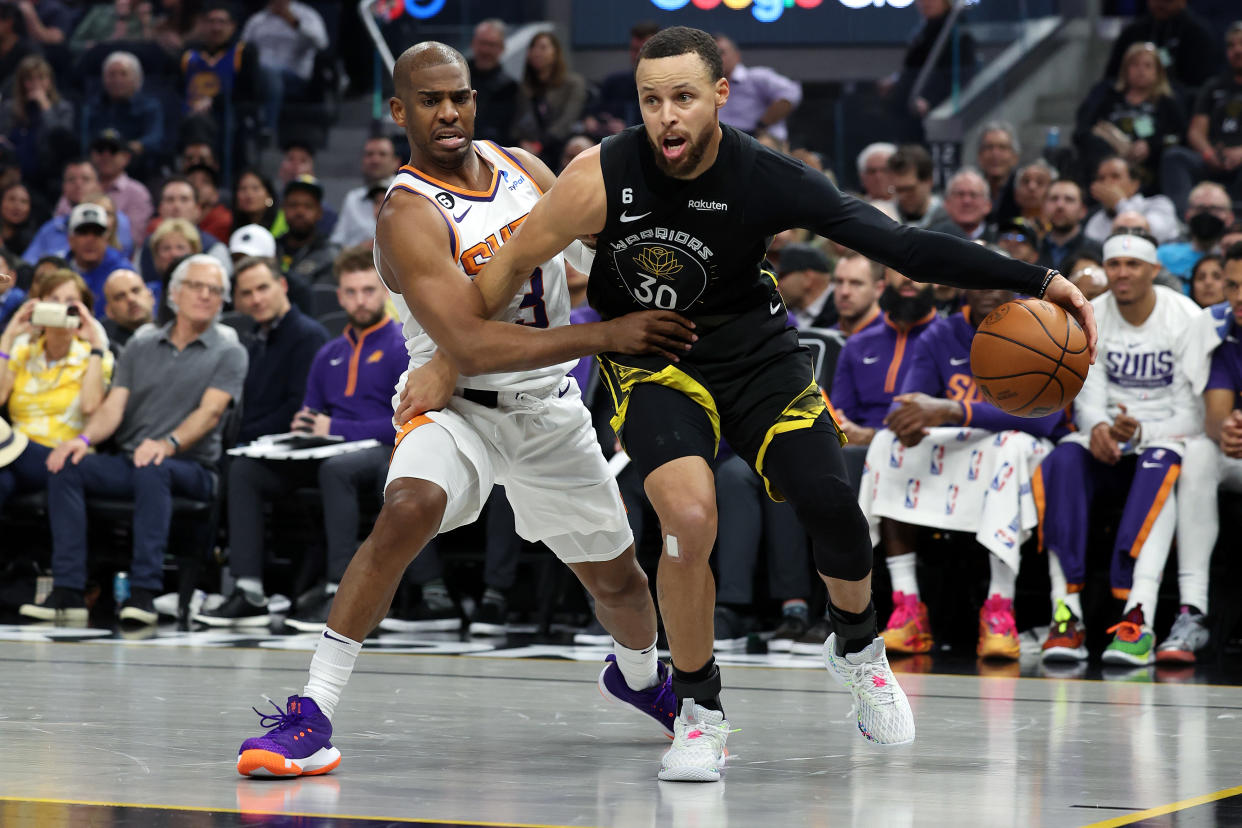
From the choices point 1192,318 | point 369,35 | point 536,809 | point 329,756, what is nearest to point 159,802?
point 329,756

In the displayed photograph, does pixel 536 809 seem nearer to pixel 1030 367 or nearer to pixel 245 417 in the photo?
pixel 1030 367

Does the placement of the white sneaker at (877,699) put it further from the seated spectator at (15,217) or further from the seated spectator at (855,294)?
the seated spectator at (15,217)

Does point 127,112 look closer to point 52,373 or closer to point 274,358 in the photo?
point 52,373

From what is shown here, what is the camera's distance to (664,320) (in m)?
4.01

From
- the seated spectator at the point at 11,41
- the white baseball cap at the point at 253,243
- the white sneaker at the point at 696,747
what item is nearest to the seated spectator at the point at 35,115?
the seated spectator at the point at 11,41

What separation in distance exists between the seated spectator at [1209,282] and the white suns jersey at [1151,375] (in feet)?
Result: 2.44

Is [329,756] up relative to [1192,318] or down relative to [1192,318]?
down

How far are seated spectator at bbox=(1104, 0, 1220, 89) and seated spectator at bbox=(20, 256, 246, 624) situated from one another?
22.3ft

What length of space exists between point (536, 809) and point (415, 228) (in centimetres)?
153

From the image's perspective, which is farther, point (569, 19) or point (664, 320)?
point (569, 19)

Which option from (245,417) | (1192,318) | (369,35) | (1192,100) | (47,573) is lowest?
(47,573)

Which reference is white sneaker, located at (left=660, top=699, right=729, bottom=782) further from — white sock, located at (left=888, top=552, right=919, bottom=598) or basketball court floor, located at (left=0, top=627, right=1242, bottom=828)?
white sock, located at (left=888, top=552, right=919, bottom=598)

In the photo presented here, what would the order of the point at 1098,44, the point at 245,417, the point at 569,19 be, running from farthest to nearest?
the point at 569,19
the point at 1098,44
the point at 245,417

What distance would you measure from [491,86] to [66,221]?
3.40 metres
